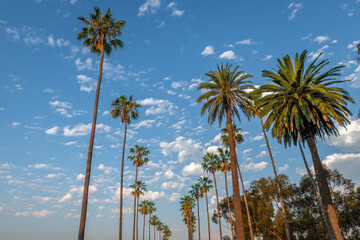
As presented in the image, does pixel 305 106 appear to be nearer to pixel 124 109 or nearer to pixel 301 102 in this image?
pixel 301 102

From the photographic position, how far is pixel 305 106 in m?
18.9

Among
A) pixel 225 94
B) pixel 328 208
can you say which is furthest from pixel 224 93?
pixel 328 208

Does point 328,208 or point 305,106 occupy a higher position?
point 305,106

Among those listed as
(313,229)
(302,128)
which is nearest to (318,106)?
(302,128)

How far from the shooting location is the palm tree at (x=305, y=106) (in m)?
18.5

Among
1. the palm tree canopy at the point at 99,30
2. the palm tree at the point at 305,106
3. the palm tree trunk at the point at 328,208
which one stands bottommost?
the palm tree trunk at the point at 328,208

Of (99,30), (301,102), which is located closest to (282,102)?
(301,102)

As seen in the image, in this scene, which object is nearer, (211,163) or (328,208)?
(328,208)

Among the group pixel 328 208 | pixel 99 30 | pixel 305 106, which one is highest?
pixel 99 30

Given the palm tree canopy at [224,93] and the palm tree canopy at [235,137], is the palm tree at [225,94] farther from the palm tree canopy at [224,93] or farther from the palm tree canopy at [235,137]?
the palm tree canopy at [235,137]

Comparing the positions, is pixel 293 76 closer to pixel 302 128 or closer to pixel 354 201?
pixel 302 128

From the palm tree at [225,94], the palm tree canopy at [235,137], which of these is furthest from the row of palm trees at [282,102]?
the palm tree canopy at [235,137]

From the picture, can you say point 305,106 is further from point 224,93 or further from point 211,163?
point 211,163

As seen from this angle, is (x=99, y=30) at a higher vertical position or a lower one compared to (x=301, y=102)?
higher
